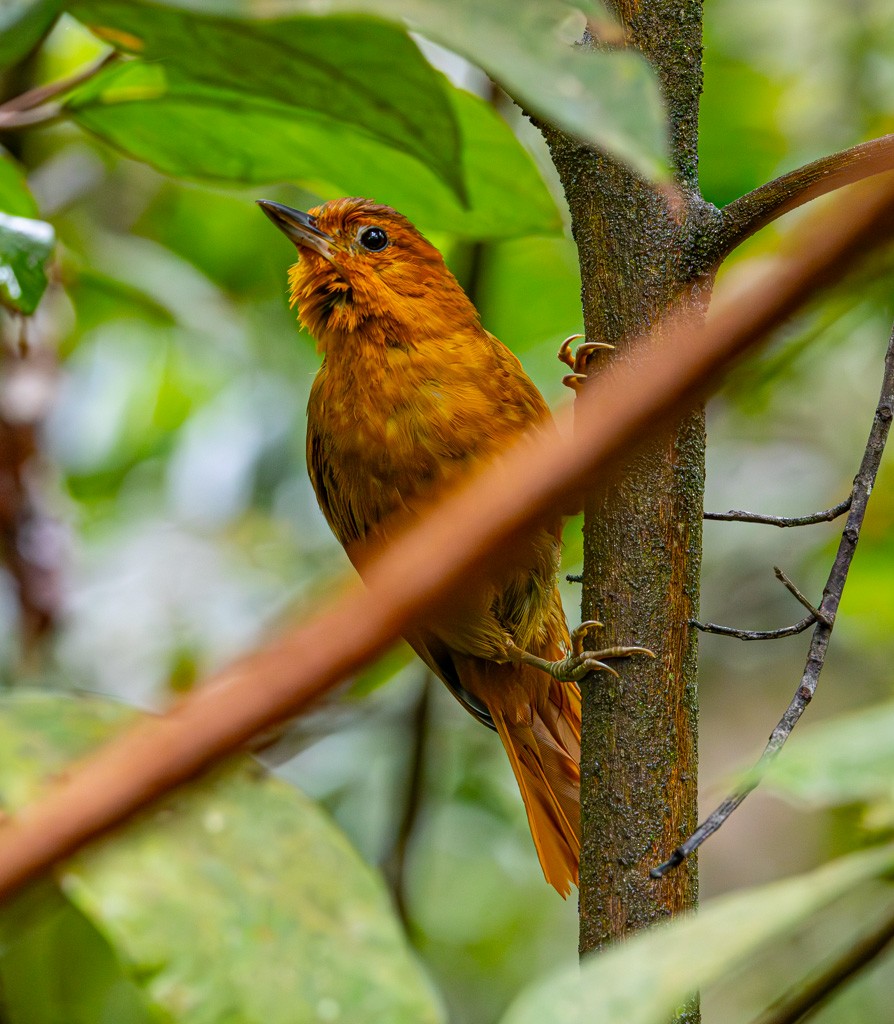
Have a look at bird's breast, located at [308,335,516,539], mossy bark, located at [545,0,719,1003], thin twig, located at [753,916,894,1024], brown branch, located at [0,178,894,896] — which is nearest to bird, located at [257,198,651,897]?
bird's breast, located at [308,335,516,539]

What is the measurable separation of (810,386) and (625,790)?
2353 millimetres

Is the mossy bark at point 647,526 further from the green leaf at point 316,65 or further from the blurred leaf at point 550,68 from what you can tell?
the blurred leaf at point 550,68

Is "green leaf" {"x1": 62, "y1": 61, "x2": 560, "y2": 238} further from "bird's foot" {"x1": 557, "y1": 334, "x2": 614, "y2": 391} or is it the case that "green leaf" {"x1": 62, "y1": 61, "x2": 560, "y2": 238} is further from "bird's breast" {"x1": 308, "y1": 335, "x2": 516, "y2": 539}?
"bird's breast" {"x1": 308, "y1": 335, "x2": 516, "y2": 539}

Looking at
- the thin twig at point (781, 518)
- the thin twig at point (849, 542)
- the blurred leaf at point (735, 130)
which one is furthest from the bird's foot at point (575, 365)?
the blurred leaf at point (735, 130)

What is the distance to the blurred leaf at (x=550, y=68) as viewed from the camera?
728 millimetres

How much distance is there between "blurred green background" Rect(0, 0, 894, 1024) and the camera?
2.60 meters

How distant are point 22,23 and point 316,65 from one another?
0.29 meters

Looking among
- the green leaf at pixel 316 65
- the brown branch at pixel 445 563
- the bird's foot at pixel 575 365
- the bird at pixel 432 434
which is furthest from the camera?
the bird at pixel 432 434

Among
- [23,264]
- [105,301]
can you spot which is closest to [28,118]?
[23,264]

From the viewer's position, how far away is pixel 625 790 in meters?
1.41

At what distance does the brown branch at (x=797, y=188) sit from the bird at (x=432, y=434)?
0.90 meters

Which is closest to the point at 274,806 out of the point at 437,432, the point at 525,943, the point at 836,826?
the point at 437,432

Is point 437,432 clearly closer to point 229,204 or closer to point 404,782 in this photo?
point 404,782

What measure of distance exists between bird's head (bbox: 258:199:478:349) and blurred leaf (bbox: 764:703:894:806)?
1.96 m
